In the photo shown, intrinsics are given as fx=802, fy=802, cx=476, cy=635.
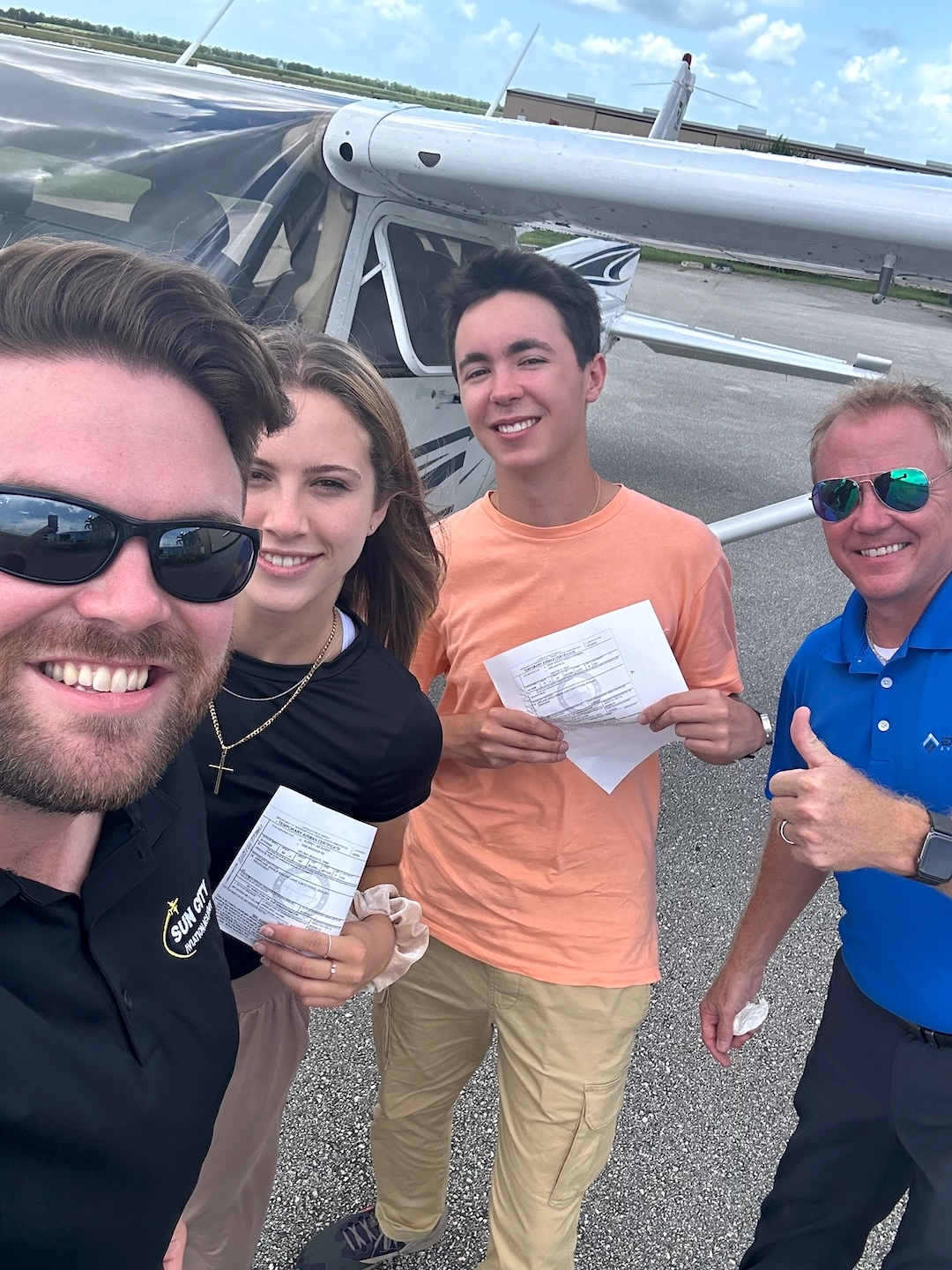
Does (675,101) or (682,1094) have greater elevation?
(675,101)

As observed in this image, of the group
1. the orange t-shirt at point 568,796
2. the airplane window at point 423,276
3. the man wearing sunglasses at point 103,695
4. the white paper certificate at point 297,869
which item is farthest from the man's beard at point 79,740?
the airplane window at point 423,276

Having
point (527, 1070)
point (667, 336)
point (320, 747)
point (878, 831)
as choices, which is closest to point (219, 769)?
point (320, 747)

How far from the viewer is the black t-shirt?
125 centimetres

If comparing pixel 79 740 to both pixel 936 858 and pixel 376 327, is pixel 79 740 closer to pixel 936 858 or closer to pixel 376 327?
pixel 936 858

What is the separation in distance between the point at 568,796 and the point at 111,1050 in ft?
3.21

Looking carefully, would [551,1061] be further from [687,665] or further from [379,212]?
[379,212]

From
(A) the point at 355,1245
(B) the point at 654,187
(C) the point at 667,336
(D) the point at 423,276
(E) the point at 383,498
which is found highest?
(B) the point at 654,187

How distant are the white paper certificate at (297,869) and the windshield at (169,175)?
2.11 meters

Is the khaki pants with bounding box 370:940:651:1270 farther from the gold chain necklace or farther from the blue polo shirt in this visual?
the gold chain necklace

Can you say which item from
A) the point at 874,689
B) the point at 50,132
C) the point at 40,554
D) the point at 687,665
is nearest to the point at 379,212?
the point at 50,132

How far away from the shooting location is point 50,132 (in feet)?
9.78

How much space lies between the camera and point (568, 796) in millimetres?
1591

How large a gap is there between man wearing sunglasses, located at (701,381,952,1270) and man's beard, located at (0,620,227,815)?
3.03 feet

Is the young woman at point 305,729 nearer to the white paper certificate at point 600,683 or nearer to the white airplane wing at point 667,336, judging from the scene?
the white paper certificate at point 600,683
